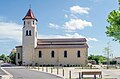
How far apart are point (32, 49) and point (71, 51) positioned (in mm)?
10614

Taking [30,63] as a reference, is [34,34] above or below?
above

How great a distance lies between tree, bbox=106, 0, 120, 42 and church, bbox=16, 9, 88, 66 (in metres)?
57.7

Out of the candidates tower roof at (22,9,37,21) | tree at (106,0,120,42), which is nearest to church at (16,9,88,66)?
tower roof at (22,9,37,21)

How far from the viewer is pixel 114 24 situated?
68.1 ft

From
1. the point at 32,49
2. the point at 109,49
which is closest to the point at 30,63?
the point at 32,49

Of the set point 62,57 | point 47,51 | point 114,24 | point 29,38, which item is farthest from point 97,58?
point 114,24

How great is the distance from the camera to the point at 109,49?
97.1 m

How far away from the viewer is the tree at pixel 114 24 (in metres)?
20.4

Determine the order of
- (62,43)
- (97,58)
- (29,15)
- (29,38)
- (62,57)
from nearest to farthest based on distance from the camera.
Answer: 1. (62,57)
2. (29,38)
3. (62,43)
4. (29,15)
5. (97,58)

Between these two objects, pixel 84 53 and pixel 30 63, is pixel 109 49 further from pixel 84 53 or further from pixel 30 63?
pixel 30 63

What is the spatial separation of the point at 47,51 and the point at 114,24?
6070 cm

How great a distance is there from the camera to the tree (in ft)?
67.0

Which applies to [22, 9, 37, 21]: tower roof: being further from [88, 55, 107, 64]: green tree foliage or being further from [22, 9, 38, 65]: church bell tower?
[88, 55, 107, 64]: green tree foliage

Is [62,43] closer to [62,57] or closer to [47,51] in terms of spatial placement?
[62,57]
